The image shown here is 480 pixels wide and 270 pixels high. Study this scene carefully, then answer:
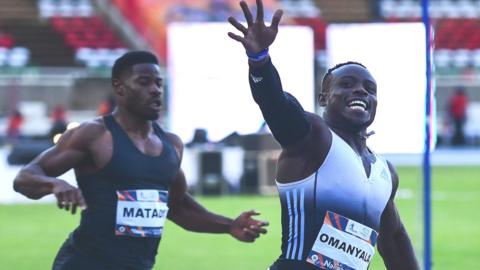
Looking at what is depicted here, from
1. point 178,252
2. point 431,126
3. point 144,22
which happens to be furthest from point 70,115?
point 431,126

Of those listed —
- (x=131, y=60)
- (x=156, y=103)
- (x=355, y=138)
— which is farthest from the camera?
(x=131, y=60)

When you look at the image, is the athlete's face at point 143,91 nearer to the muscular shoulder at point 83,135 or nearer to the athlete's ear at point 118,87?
the athlete's ear at point 118,87

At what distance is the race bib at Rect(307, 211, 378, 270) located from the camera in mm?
5586

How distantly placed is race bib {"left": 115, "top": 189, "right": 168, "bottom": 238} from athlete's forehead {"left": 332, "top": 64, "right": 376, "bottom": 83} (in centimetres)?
144

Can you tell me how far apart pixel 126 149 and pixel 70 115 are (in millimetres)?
21335

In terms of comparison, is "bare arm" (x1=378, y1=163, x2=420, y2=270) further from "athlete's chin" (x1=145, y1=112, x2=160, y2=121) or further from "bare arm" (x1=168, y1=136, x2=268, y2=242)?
"athlete's chin" (x1=145, y1=112, x2=160, y2=121)

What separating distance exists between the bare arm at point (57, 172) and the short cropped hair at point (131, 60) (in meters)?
0.52

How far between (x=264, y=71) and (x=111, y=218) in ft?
5.74

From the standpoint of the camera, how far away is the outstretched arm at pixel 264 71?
16.9 feet

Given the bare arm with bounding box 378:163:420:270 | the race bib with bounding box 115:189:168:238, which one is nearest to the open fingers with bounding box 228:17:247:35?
the bare arm with bounding box 378:163:420:270

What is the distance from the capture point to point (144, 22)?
31844mm

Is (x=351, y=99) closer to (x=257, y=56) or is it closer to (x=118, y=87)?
(x=257, y=56)

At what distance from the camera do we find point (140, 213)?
6.60 meters

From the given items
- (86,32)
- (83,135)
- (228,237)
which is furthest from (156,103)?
(86,32)
